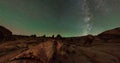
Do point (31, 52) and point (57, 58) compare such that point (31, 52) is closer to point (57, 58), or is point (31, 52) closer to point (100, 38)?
point (57, 58)

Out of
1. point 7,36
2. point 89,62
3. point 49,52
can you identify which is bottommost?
point 89,62

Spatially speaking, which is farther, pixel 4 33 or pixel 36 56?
pixel 4 33

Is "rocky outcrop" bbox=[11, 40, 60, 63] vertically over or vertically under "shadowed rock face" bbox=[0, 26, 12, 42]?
under

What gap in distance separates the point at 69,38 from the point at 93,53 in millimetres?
11233

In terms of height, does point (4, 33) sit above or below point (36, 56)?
above

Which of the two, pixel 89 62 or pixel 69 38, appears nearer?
pixel 89 62

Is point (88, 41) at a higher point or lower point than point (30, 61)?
higher

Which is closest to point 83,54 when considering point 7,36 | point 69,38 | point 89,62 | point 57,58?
point 89,62

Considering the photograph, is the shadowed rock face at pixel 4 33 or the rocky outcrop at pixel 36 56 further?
the shadowed rock face at pixel 4 33

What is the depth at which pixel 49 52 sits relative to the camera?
510 inches

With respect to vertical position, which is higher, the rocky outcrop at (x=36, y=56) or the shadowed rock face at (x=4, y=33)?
the shadowed rock face at (x=4, y=33)

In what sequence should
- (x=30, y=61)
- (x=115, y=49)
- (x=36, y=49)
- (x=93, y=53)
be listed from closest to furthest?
(x=30, y=61) → (x=36, y=49) → (x=93, y=53) → (x=115, y=49)

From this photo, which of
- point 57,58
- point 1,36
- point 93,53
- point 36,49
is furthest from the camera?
point 1,36

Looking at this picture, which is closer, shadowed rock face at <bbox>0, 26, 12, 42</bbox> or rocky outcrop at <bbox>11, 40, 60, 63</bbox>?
rocky outcrop at <bbox>11, 40, 60, 63</bbox>
